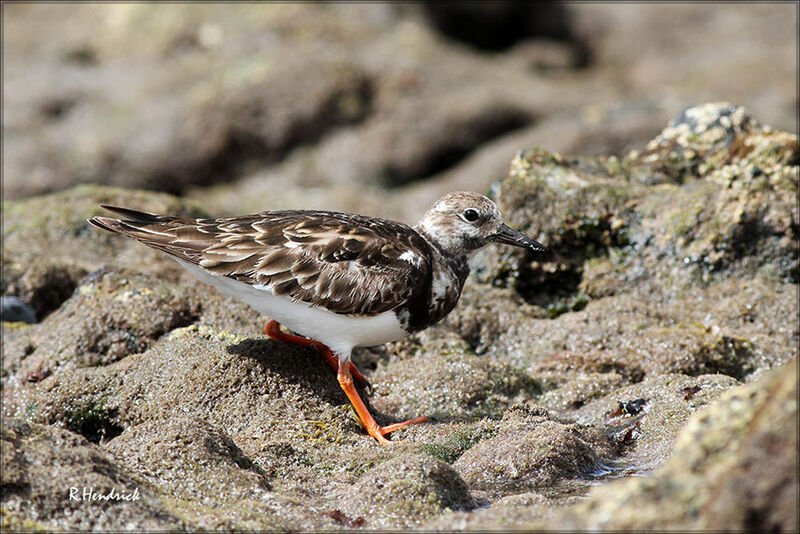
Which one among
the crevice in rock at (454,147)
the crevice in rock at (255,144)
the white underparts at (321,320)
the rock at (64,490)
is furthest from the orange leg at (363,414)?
the crevice in rock at (255,144)

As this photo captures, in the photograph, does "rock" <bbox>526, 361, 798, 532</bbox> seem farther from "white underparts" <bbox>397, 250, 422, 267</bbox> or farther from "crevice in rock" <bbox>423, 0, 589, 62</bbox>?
"crevice in rock" <bbox>423, 0, 589, 62</bbox>

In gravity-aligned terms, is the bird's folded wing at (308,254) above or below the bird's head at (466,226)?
below

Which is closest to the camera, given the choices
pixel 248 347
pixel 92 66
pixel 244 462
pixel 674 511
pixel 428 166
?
pixel 674 511

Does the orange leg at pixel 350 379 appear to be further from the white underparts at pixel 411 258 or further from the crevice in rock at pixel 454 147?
the crevice in rock at pixel 454 147

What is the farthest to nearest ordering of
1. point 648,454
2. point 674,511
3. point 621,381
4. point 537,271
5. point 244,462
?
point 537,271, point 621,381, point 648,454, point 244,462, point 674,511

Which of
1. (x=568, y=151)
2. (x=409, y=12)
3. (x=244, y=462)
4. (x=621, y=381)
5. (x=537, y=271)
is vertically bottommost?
(x=244, y=462)

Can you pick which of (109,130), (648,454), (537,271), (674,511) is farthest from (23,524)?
(109,130)

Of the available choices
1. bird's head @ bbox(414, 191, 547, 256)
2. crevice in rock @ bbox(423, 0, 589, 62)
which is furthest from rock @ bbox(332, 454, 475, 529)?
crevice in rock @ bbox(423, 0, 589, 62)

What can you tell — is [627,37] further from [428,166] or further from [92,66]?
[92,66]
